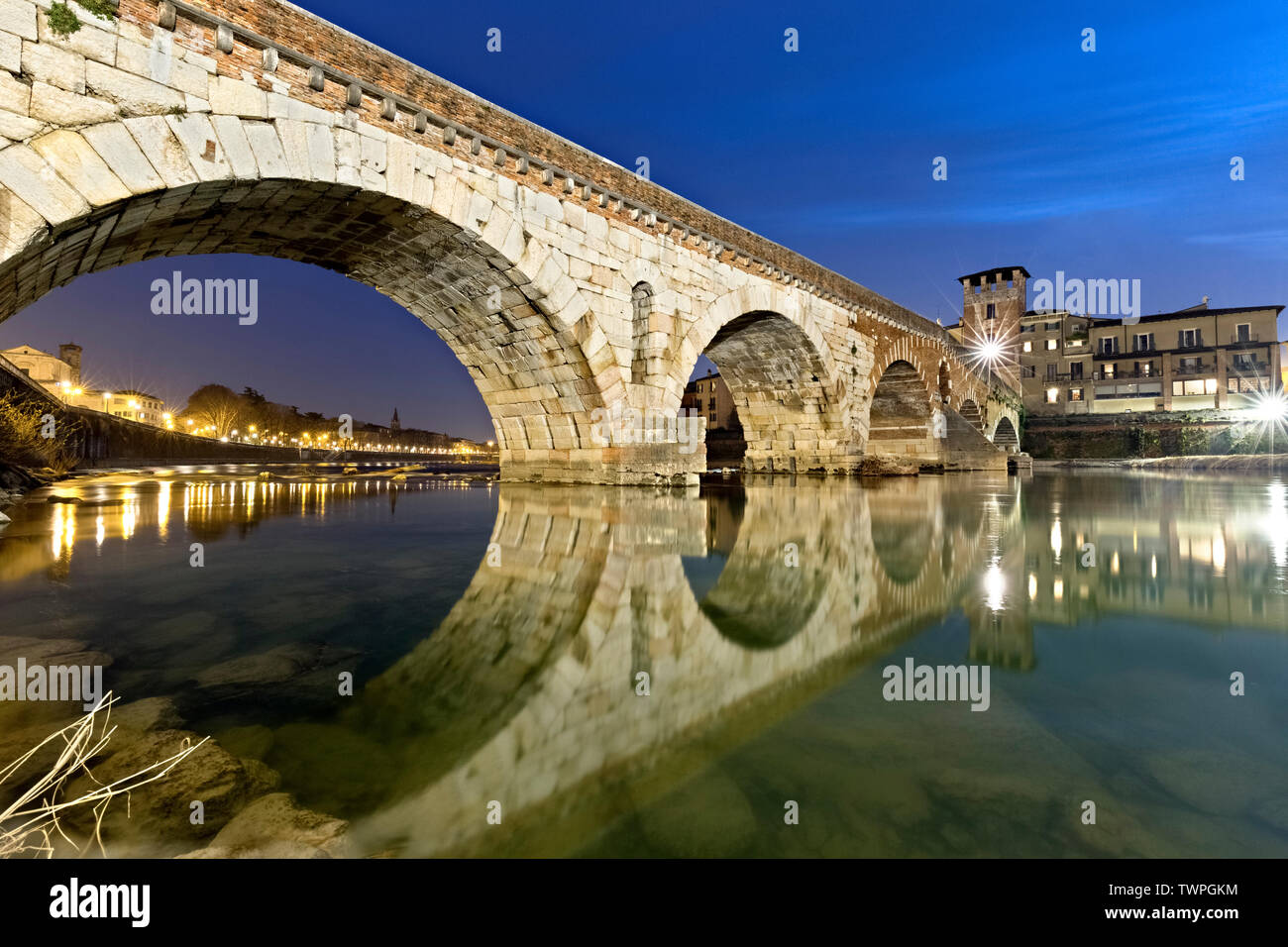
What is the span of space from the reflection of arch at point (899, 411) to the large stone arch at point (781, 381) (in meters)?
5.10

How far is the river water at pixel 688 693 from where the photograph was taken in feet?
4.86

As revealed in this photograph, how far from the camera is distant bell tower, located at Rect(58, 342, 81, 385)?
62072 mm

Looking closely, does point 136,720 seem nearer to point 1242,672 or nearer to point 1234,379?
point 1242,672

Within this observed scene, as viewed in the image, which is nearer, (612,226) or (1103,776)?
(1103,776)

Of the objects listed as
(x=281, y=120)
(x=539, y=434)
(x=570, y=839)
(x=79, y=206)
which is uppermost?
(x=281, y=120)

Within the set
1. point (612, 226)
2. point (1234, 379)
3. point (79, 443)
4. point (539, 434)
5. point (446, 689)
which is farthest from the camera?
point (1234, 379)

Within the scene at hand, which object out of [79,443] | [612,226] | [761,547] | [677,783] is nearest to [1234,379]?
[612,226]

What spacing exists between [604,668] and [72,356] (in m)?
85.9

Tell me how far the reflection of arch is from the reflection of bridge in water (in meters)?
21.5

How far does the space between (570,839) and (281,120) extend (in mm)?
9248

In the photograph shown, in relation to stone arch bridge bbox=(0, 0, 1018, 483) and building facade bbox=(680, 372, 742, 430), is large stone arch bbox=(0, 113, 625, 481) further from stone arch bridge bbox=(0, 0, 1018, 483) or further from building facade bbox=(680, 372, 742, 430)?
building facade bbox=(680, 372, 742, 430)

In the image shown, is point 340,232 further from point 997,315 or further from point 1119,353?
point 1119,353

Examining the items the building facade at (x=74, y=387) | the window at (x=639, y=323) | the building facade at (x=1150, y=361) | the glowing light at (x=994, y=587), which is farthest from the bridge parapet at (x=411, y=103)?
the building facade at (x=1150, y=361)

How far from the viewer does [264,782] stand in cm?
170
